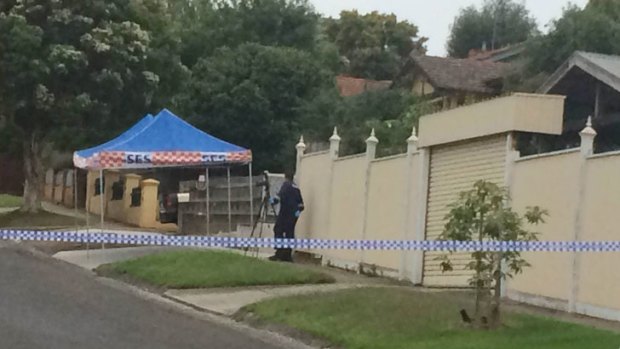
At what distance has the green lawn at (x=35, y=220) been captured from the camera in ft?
95.0

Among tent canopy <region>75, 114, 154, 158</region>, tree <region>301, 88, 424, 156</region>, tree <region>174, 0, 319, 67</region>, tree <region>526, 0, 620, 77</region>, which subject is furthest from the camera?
tree <region>174, 0, 319, 67</region>

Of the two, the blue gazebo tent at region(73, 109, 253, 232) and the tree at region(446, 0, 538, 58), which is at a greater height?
the tree at region(446, 0, 538, 58)

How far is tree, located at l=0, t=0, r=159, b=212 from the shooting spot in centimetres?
2811

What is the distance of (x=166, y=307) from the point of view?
14133 mm

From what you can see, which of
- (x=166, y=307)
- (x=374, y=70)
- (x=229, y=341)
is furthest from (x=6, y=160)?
(x=229, y=341)

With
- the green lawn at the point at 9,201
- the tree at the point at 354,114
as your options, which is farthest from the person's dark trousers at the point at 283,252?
the green lawn at the point at 9,201

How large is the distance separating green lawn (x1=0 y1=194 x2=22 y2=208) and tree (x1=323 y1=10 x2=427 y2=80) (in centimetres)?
2639

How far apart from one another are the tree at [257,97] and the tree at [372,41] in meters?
27.0

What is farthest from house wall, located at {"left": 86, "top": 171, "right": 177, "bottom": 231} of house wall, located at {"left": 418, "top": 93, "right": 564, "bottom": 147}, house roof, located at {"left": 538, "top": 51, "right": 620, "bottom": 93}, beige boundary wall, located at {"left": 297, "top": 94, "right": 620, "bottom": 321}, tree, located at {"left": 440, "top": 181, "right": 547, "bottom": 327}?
tree, located at {"left": 440, "top": 181, "right": 547, "bottom": 327}

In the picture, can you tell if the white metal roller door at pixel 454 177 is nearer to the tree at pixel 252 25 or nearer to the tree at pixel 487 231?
the tree at pixel 487 231

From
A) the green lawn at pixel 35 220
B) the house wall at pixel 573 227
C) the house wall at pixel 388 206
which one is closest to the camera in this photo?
the house wall at pixel 573 227

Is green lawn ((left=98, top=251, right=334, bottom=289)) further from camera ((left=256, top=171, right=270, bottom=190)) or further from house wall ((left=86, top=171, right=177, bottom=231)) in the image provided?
house wall ((left=86, top=171, right=177, bottom=231))

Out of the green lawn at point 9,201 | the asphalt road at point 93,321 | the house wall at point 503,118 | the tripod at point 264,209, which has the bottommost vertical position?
the green lawn at point 9,201

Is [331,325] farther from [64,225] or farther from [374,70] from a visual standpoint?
[374,70]
